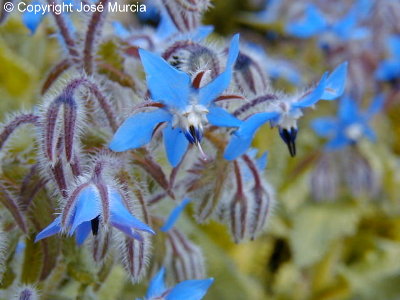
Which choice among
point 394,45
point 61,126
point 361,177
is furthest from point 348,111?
point 61,126

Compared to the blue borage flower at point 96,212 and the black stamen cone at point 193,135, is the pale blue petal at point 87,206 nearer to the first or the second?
the blue borage flower at point 96,212

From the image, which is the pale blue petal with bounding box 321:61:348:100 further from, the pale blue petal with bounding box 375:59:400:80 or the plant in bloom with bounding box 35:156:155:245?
the pale blue petal with bounding box 375:59:400:80

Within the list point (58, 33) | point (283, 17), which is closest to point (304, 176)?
point (283, 17)

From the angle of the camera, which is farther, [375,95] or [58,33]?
[375,95]

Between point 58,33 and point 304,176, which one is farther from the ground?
point 58,33

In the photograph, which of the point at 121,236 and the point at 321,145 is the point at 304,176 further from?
the point at 121,236

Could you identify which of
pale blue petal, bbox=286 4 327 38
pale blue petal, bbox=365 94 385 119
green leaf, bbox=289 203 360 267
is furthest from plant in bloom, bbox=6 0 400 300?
pale blue petal, bbox=286 4 327 38

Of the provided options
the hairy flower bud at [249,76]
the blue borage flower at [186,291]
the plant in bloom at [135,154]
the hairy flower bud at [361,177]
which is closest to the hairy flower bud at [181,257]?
the plant in bloom at [135,154]
